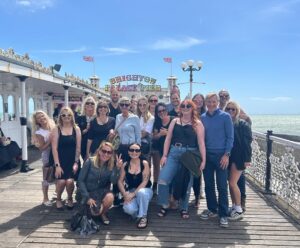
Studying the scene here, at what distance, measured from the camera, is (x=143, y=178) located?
4496 millimetres

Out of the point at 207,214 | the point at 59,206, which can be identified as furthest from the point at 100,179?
the point at 207,214

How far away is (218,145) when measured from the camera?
4.25 metres

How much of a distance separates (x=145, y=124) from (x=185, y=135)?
934 mm

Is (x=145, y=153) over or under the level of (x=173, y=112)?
under

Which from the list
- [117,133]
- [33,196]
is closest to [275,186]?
[117,133]

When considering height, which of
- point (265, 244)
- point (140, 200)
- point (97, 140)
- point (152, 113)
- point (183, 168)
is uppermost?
point (152, 113)

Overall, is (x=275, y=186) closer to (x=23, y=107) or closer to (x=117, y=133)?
(x=117, y=133)

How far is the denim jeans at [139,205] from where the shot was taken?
4.30 metres

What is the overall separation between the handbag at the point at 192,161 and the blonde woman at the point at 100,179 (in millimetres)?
984

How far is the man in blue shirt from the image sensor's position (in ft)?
13.7

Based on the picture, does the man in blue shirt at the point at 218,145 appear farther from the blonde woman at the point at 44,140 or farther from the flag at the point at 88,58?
the flag at the point at 88,58

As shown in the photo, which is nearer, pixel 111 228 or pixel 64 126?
pixel 111 228

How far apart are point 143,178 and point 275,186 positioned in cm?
279

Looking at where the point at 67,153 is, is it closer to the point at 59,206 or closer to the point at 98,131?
the point at 98,131
